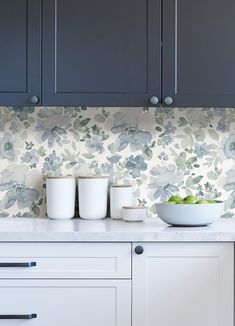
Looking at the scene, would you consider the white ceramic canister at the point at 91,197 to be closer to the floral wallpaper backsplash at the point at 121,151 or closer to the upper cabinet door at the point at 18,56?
the floral wallpaper backsplash at the point at 121,151

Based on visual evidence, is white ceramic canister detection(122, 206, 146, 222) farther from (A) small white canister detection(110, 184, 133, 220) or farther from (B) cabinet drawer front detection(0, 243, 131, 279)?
(B) cabinet drawer front detection(0, 243, 131, 279)

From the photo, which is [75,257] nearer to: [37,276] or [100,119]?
[37,276]

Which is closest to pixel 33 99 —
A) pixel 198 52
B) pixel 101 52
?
pixel 101 52

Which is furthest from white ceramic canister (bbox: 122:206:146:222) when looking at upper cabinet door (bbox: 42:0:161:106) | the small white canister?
upper cabinet door (bbox: 42:0:161:106)

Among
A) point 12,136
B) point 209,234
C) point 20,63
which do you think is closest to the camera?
point 209,234

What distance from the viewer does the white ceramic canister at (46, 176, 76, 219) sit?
303 cm

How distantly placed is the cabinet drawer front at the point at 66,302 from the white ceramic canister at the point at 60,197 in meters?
0.57

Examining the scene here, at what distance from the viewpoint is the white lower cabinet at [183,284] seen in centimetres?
252

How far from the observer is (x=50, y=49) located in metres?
2.80

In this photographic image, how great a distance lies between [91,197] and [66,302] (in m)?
0.66

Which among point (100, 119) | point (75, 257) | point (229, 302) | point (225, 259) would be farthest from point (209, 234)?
point (100, 119)

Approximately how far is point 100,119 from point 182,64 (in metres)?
0.58

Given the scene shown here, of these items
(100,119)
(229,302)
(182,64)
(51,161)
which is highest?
(182,64)

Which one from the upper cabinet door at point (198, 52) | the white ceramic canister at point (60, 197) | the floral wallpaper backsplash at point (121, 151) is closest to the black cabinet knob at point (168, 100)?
the upper cabinet door at point (198, 52)
